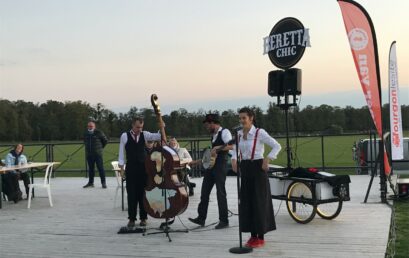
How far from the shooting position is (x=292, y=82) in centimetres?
756

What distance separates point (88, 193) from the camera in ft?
33.1

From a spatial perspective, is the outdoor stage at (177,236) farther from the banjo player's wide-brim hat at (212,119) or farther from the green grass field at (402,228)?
the banjo player's wide-brim hat at (212,119)

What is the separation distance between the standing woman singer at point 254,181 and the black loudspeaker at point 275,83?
2757 mm

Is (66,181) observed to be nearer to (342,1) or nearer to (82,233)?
(82,233)

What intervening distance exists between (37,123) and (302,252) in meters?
42.2

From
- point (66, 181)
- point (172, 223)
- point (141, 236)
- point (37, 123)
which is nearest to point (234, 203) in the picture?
point (172, 223)

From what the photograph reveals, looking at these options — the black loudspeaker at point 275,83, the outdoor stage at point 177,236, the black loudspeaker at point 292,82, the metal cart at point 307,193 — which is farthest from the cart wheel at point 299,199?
the black loudspeaker at point 275,83

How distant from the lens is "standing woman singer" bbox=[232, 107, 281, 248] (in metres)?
4.92

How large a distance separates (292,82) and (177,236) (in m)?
3.17

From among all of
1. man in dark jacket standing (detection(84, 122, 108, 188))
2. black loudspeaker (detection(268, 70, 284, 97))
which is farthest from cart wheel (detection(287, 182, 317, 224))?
man in dark jacket standing (detection(84, 122, 108, 188))

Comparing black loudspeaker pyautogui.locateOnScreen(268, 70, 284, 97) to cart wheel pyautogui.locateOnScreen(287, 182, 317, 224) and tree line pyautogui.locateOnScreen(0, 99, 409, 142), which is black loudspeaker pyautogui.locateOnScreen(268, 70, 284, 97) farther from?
tree line pyautogui.locateOnScreen(0, 99, 409, 142)

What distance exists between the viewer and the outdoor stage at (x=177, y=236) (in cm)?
490

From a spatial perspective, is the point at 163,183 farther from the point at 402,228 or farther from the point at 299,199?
the point at 402,228

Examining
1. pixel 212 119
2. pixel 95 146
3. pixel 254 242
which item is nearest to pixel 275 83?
pixel 212 119
